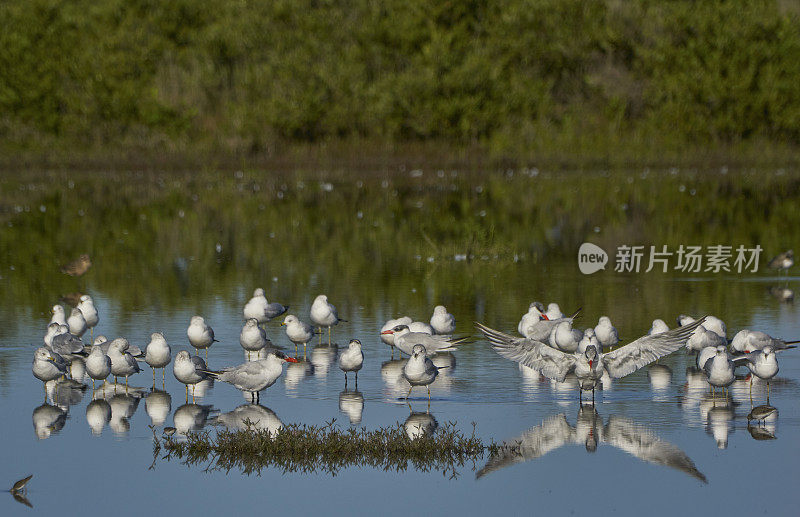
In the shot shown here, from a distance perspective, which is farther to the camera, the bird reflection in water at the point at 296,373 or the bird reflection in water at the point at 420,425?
the bird reflection in water at the point at 296,373

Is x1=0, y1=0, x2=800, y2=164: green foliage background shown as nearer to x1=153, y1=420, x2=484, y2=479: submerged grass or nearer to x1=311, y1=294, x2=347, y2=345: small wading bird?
x1=311, y1=294, x2=347, y2=345: small wading bird

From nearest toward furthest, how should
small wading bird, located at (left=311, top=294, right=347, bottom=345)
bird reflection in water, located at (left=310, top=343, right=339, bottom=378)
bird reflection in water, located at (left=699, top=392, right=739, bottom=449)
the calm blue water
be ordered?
the calm blue water → bird reflection in water, located at (left=699, top=392, right=739, bottom=449) → bird reflection in water, located at (left=310, top=343, right=339, bottom=378) → small wading bird, located at (left=311, top=294, right=347, bottom=345)

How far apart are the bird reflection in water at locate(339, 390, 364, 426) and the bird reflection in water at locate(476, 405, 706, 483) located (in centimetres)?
170

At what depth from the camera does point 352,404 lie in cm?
1334

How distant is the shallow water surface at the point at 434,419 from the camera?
10211 millimetres

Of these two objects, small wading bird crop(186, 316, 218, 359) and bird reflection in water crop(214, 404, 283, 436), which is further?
small wading bird crop(186, 316, 218, 359)

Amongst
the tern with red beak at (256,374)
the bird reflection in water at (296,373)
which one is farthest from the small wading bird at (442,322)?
the tern with red beak at (256,374)

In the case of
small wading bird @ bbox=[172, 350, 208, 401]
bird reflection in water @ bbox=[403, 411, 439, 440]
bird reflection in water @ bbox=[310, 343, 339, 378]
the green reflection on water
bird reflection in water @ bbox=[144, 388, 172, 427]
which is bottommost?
the green reflection on water

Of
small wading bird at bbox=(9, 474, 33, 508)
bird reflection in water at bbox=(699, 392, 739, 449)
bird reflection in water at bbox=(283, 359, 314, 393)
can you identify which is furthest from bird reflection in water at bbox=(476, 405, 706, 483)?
small wading bird at bbox=(9, 474, 33, 508)

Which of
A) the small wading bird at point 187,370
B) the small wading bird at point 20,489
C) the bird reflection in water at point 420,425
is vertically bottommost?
the bird reflection in water at point 420,425

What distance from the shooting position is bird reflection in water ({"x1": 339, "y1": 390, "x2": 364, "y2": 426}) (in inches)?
500

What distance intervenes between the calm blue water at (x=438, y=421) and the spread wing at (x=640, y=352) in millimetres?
331

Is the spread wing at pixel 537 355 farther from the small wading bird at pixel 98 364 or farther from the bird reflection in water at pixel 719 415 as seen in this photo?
the small wading bird at pixel 98 364

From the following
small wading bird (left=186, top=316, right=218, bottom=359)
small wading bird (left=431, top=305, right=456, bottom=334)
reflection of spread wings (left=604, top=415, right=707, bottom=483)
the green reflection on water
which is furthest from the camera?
the green reflection on water
